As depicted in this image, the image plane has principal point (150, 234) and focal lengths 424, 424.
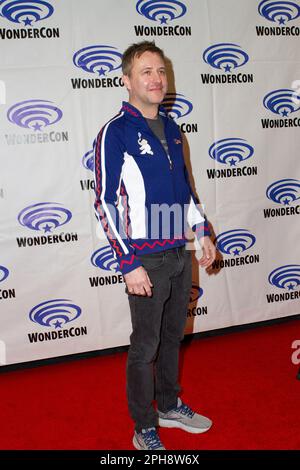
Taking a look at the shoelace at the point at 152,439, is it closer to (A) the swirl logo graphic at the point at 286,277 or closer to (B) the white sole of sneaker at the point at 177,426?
(B) the white sole of sneaker at the point at 177,426

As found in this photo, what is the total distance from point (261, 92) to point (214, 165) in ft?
1.97

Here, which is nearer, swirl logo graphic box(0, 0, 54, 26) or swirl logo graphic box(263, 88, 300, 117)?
swirl logo graphic box(0, 0, 54, 26)

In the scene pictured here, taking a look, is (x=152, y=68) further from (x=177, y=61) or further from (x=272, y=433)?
(x=272, y=433)

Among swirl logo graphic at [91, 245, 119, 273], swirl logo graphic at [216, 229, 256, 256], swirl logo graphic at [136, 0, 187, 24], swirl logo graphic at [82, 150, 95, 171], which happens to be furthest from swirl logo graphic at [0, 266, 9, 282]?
swirl logo graphic at [136, 0, 187, 24]

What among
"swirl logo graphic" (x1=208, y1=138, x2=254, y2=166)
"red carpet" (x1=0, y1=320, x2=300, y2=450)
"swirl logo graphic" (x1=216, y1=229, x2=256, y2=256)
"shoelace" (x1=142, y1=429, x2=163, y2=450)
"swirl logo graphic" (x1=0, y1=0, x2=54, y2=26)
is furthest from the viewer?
"swirl logo graphic" (x1=216, y1=229, x2=256, y2=256)

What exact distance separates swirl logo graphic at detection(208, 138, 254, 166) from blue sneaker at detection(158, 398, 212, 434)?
163cm

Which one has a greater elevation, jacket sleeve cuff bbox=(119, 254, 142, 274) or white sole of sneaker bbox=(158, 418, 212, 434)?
jacket sleeve cuff bbox=(119, 254, 142, 274)

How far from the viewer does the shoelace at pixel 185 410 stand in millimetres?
2073

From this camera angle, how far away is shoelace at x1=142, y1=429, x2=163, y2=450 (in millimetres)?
1852

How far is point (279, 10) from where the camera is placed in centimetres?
291

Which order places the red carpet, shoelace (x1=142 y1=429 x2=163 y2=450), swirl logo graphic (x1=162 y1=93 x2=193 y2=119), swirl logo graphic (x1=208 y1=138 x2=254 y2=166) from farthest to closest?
swirl logo graphic (x1=208 y1=138 x2=254 y2=166), swirl logo graphic (x1=162 y1=93 x2=193 y2=119), the red carpet, shoelace (x1=142 y1=429 x2=163 y2=450)

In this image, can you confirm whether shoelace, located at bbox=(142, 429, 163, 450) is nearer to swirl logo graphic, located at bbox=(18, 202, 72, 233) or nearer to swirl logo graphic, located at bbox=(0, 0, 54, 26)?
swirl logo graphic, located at bbox=(18, 202, 72, 233)

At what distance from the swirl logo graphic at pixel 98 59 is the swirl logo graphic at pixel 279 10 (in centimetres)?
106

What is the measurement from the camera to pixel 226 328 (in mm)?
3162
